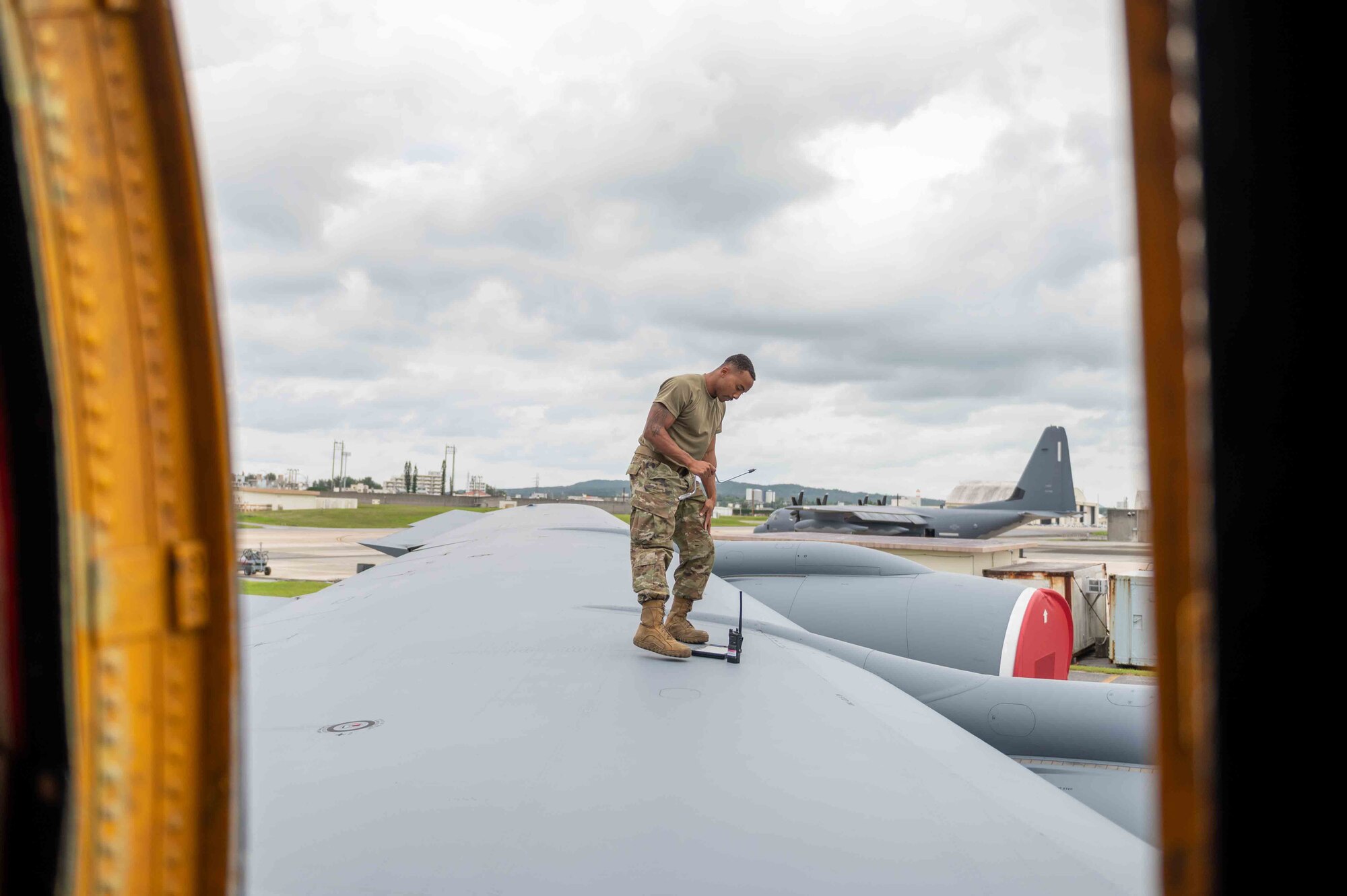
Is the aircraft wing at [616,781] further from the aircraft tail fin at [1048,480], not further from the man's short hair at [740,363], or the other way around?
the aircraft tail fin at [1048,480]

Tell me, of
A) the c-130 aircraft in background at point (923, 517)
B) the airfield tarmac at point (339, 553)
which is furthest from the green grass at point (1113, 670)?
the c-130 aircraft in background at point (923, 517)

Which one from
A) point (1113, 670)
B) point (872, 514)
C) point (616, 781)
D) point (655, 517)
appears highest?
point (655, 517)

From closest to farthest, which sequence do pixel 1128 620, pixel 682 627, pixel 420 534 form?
pixel 682 627 < pixel 420 534 < pixel 1128 620

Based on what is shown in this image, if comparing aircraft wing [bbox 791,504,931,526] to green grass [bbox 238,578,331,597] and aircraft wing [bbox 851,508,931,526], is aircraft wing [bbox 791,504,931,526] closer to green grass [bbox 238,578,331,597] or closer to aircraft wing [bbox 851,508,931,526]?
aircraft wing [bbox 851,508,931,526]

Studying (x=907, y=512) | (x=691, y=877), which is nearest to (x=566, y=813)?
(x=691, y=877)

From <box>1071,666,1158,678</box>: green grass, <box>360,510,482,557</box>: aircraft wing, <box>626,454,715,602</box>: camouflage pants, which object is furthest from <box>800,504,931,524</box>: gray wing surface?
<box>626,454,715,602</box>: camouflage pants

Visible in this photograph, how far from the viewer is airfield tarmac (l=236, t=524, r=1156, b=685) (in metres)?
20.3

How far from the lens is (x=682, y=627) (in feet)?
14.8

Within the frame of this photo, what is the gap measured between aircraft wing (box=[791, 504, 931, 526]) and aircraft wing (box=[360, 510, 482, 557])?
19.3 metres

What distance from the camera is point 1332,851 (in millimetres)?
647

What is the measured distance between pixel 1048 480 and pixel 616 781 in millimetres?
39675

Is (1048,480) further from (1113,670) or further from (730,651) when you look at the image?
(730,651)

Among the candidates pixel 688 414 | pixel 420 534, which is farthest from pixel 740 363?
pixel 420 534

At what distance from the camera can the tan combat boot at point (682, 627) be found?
14.7 ft
